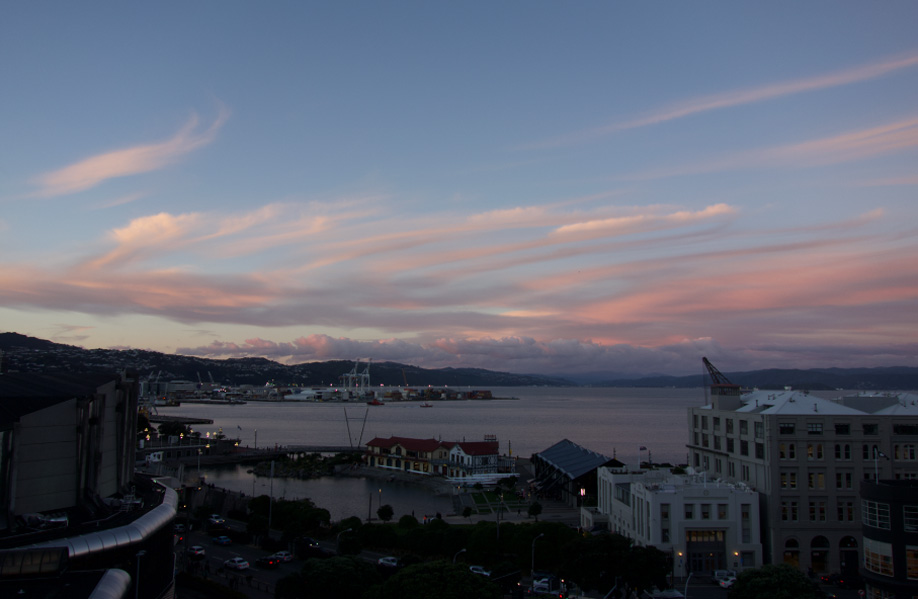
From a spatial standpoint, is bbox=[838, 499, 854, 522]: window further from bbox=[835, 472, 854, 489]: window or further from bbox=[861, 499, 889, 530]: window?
bbox=[861, 499, 889, 530]: window

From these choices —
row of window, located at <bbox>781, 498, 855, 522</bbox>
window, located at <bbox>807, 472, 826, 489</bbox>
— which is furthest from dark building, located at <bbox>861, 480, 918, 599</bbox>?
window, located at <bbox>807, 472, 826, 489</bbox>

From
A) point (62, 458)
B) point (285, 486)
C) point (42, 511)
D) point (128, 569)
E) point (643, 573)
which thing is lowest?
point (285, 486)

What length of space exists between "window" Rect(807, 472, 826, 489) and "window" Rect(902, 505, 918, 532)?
10833 mm

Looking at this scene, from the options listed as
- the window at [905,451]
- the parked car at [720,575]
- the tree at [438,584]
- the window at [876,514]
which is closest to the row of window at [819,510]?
the window at [905,451]

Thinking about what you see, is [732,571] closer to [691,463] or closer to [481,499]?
[691,463]

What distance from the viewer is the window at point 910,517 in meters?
21.9

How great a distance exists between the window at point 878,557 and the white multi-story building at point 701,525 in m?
7.68

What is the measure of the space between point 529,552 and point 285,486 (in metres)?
41.3

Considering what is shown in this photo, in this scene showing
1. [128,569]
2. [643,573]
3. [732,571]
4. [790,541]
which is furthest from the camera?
[790,541]

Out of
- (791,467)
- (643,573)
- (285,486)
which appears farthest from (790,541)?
(285,486)

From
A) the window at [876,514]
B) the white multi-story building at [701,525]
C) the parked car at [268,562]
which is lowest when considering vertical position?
the parked car at [268,562]

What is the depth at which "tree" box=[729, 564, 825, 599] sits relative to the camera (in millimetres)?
21203

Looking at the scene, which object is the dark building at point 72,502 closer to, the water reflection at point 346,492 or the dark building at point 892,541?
the dark building at point 892,541

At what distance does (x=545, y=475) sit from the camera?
5659 cm
